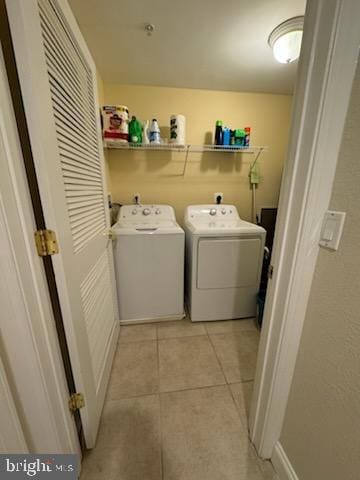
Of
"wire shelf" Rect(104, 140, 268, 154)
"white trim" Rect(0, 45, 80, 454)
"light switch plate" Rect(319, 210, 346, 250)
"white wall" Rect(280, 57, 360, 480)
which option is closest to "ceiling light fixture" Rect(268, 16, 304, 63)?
"wire shelf" Rect(104, 140, 268, 154)

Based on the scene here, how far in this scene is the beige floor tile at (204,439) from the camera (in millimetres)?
912

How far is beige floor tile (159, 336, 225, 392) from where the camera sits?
134 cm

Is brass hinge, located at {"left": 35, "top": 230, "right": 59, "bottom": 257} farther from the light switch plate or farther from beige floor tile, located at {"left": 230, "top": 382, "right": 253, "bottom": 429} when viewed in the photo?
beige floor tile, located at {"left": 230, "top": 382, "right": 253, "bottom": 429}

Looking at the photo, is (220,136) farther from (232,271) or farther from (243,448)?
(243,448)

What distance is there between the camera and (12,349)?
63 cm

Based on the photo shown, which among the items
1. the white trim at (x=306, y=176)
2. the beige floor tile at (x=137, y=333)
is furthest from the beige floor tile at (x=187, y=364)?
the white trim at (x=306, y=176)

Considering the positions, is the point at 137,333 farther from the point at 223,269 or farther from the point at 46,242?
the point at 46,242

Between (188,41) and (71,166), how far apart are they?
1.36 m

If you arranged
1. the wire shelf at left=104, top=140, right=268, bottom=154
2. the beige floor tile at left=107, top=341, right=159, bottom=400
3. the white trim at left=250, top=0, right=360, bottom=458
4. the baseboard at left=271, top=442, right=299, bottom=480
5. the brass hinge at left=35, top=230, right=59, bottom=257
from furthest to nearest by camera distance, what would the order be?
the wire shelf at left=104, top=140, right=268, bottom=154
the beige floor tile at left=107, top=341, right=159, bottom=400
the baseboard at left=271, top=442, right=299, bottom=480
the brass hinge at left=35, top=230, right=59, bottom=257
the white trim at left=250, top=0, right=360, bottom=458

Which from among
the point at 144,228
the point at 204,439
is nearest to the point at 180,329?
the point at 204,439

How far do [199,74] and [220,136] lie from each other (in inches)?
22.4

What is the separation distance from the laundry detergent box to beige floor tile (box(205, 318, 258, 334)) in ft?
6.43

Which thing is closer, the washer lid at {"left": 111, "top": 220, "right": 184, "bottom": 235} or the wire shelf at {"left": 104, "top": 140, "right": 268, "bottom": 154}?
the washer lid at {"left": 111, "top": 220, "right": 184, "bottom": 235}

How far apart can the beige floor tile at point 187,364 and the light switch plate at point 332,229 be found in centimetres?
123
